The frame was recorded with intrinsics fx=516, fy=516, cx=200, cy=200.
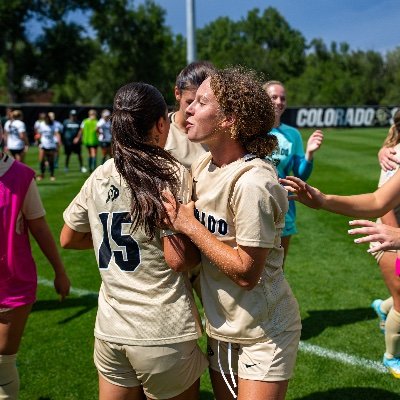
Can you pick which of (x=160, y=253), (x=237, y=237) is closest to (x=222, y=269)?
(x=237, y=237)

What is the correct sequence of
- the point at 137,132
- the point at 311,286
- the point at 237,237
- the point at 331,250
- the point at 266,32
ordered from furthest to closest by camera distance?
the point at 266,32, the point at 331,250, the point at 311,286, the point at 137,132, the point at 237,237

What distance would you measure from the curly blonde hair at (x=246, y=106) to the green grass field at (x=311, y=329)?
2.34 m

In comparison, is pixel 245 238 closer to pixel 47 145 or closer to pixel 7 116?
pixel 47 145

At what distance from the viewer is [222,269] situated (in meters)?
2.08

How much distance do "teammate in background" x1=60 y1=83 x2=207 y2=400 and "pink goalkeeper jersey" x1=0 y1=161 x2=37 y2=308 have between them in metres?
0.72

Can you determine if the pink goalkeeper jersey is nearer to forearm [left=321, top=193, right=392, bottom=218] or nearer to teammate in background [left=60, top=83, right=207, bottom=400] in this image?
teammate in background [left=60, top=83, right=207, bottom=400]

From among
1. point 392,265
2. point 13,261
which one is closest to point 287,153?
point 392,265

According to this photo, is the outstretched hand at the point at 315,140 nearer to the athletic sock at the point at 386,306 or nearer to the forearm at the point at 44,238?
the athletic sock at the point at 386,306

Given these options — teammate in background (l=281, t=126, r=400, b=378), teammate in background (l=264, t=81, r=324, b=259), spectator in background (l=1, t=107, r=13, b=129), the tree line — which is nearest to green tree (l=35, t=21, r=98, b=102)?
the tree line

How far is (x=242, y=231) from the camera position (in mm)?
2025

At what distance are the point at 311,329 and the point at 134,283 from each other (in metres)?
3.18

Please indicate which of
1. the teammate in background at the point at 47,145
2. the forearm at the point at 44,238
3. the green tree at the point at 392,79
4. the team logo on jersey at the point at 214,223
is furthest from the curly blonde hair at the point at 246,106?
the green tree at the point at 392,79

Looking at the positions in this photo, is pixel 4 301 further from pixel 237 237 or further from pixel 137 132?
pixel 237 237

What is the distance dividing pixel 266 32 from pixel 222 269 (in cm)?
9166
